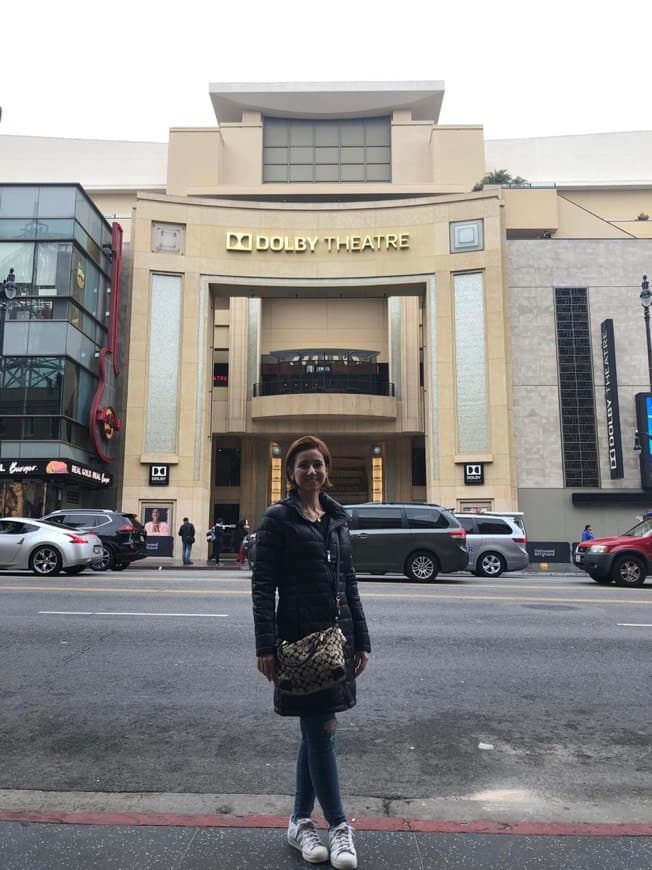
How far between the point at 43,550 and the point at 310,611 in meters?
14.0

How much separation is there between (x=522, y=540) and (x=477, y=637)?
39.5 feet

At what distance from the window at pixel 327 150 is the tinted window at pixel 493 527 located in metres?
28.0

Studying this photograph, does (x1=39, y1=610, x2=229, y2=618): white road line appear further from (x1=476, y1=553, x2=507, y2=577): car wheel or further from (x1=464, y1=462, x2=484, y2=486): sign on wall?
(x1=464, y1=462, x2=484, y2=486): sign on wall

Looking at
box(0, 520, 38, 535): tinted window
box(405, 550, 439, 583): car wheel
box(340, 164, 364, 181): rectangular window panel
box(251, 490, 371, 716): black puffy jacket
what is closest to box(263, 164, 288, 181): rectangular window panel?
box(340, 164, 364, 181): rectangular window panel

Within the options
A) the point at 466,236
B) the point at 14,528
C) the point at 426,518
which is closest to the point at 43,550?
the point at 14,528

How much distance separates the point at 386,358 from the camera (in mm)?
37938

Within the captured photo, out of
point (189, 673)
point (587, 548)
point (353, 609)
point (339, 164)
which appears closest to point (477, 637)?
point (189, 673)

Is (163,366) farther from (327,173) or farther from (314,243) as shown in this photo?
(327,173)

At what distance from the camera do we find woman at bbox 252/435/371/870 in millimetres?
3316

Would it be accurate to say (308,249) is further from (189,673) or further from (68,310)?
(189,673)

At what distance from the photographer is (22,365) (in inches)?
1097

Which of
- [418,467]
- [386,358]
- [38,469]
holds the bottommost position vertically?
[38,469]

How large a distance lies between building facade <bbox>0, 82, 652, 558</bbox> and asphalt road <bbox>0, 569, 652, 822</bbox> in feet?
69.7

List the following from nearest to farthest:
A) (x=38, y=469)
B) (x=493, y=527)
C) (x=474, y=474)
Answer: (x=493, y=527) < (x=38, y=469) < (x=474, y=474)
